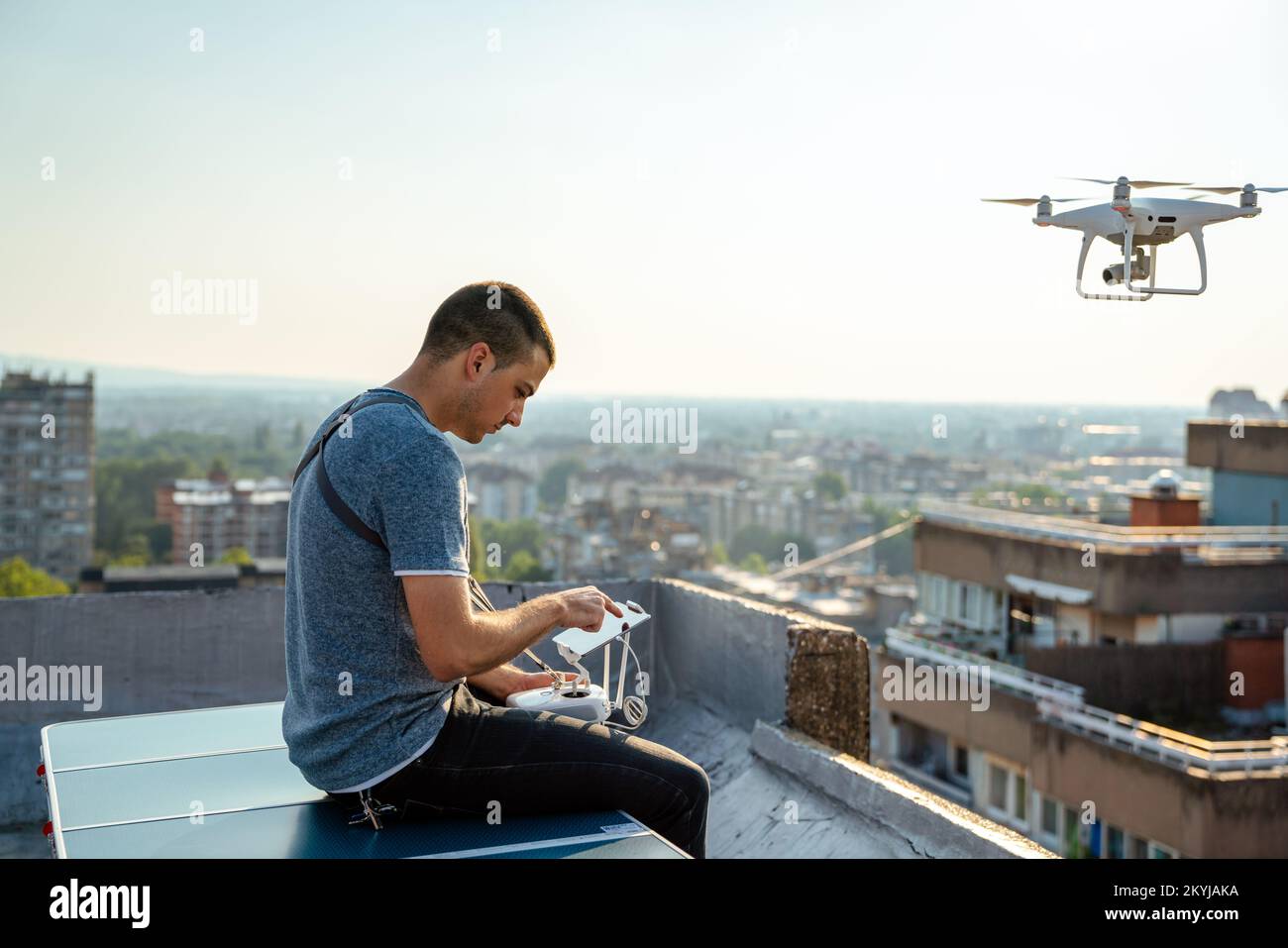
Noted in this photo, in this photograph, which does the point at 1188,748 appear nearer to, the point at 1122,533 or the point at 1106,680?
the point at 1106,680

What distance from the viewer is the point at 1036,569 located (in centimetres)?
2292

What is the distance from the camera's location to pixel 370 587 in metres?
2.59

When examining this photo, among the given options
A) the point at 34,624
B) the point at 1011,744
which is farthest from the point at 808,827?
the point at 1011,744

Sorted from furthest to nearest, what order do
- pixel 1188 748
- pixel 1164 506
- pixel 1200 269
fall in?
1. pixel 1164 506
2. pixel 1188 748
3. pixel 1200 269

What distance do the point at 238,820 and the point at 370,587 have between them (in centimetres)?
67

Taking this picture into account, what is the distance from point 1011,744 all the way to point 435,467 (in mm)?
18541

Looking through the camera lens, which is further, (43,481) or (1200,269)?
(43,481)

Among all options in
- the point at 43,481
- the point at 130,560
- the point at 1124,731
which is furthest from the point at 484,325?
the point at 43,481

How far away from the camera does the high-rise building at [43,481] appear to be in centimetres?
6494

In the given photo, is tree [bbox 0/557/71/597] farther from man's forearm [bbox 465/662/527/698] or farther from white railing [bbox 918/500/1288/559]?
man's forearm [bbox 465/662/527/698]

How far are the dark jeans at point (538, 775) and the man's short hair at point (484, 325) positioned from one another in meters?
0.82

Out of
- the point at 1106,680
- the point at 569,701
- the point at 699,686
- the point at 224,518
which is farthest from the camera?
the point at 224,518

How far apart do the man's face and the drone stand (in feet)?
9.33
